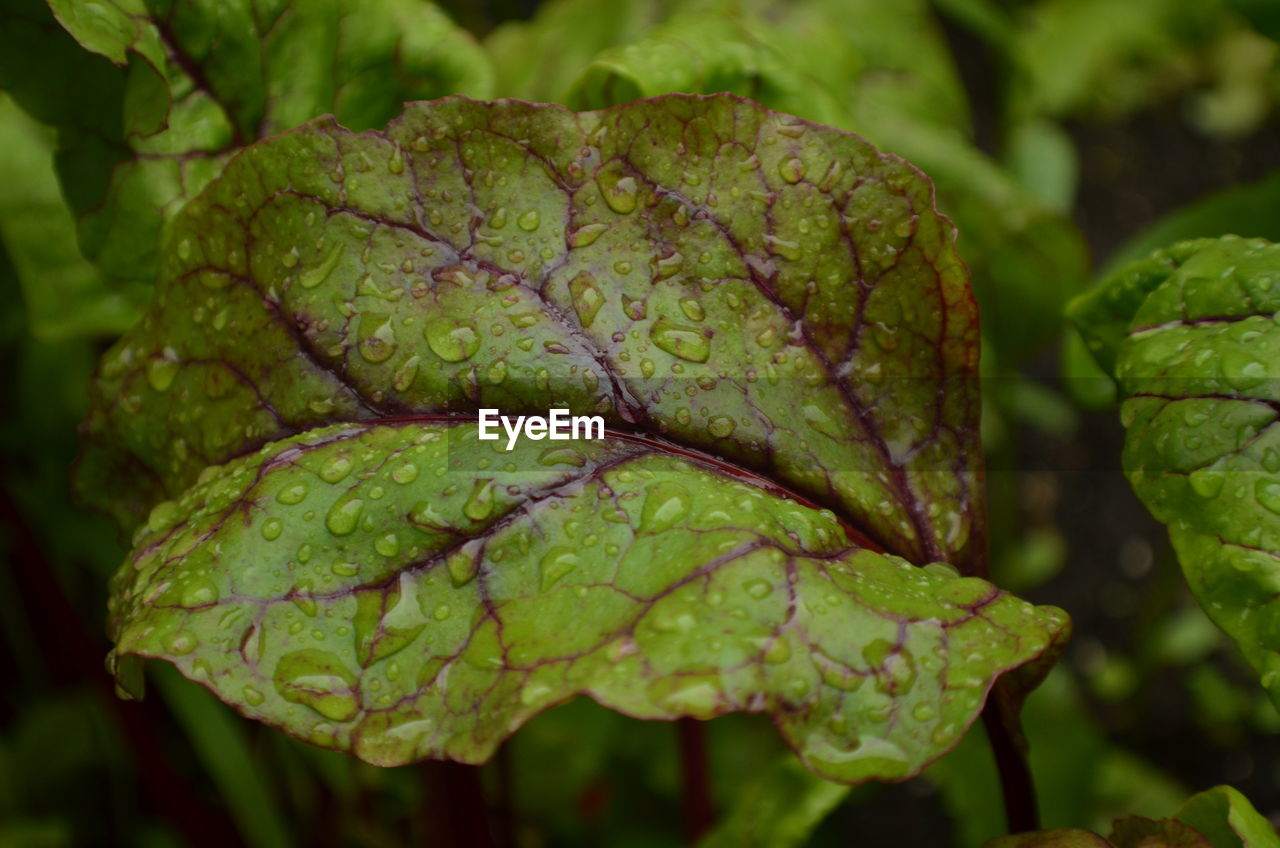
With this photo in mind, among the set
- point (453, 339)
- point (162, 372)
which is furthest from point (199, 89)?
point (453, 339)

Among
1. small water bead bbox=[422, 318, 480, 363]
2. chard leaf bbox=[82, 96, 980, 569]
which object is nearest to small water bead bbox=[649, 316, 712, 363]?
chard leaf bbox=[82, 96, 980, 569]

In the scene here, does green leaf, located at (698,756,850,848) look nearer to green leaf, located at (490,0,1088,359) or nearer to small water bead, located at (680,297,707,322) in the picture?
small water bead, located at (680,297,707,322)

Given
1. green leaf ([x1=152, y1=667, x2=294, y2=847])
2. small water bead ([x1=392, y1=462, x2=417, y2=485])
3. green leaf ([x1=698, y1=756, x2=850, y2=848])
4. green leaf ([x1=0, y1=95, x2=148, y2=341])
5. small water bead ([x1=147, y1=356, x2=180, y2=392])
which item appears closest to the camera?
small water bead ([x1=392, y1=462, x2=417, y2=485])

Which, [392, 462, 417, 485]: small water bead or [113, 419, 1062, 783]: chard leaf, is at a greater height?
[392, 462, 417, 485]: small water bead

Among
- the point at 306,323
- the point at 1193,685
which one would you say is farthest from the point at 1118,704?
the point at 306,323

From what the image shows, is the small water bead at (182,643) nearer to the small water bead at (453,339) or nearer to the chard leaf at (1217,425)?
the small water bead at (453,339)

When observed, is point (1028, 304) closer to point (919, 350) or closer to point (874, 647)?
point (919, 350)

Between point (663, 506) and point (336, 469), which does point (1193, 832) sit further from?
point (336, 469)
